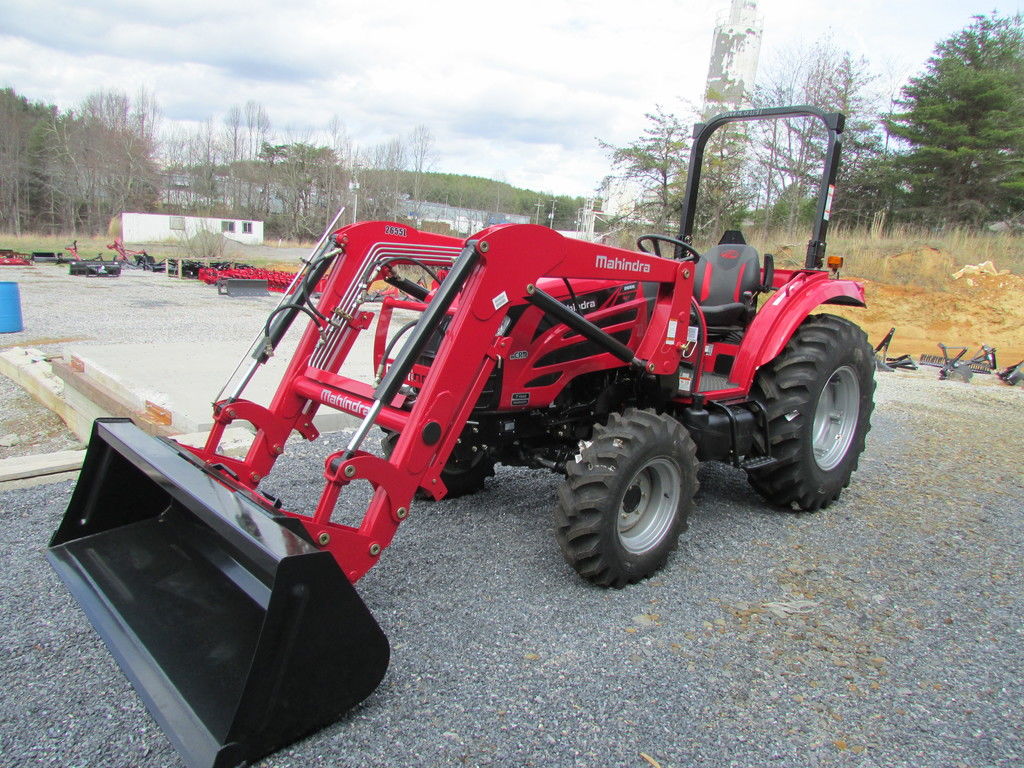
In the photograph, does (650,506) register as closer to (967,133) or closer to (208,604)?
(208,604)

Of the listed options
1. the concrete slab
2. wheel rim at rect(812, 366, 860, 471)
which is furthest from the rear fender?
the concrete slab

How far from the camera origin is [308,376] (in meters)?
3.27

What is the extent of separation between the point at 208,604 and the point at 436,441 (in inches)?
40.0

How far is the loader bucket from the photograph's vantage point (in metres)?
1.99

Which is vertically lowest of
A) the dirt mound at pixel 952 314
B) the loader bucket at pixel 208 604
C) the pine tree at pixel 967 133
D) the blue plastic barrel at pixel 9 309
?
the blue plastic barrel at pixel 9 309

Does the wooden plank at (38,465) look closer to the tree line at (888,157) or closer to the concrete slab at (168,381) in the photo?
the concrete slab at (168,381)

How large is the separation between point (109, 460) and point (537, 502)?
2400 millimetres

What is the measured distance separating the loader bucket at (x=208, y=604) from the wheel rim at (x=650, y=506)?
1536 millimetres

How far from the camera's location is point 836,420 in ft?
15.4

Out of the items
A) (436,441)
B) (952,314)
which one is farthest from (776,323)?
(952,314)

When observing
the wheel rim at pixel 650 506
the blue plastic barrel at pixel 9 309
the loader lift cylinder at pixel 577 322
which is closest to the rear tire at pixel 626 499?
the wheel rim at pixel 650 506

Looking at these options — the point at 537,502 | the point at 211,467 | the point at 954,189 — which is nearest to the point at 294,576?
the point at 211,467

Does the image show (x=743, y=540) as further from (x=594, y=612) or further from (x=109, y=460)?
(x=109, y=460)

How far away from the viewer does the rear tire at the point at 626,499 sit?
3035mm
